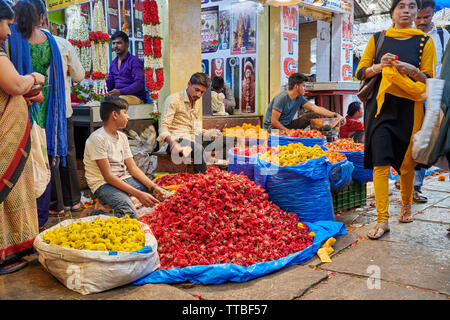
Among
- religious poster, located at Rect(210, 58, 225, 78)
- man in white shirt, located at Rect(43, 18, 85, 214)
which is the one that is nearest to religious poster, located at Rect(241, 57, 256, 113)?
religious poster, located at Rect(210, 58, 225, 78)

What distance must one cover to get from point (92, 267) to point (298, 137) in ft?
11.1

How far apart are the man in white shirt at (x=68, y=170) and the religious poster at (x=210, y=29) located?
5056 mm

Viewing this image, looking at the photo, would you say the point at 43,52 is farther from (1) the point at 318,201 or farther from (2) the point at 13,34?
(1) the point at 318,201

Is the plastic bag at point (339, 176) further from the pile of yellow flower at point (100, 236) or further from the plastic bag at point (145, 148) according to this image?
the plastic bag at point (145, 148)

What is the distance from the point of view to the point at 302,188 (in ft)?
12.4

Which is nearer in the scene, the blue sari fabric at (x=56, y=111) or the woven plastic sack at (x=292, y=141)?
the blue sari fabric at (x=56, y=111)

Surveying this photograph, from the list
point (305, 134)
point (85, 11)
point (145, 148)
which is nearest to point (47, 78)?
point (145, 148)

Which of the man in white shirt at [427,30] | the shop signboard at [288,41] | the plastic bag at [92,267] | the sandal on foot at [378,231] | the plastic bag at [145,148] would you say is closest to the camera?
the plastic bag at [92,267]

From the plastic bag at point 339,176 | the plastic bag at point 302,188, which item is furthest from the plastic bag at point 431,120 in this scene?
the plastic bag at point 339,176

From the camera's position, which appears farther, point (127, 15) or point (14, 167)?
point (127, 15)

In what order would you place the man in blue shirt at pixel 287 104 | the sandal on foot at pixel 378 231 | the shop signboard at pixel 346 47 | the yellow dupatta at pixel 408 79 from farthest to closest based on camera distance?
1. the shop signboard at pixel 346 47
2. the man in blue shirt at pixel 287 104
3. the sandal on foot at pixel 378 231
4. the yellow dupatta at pixel 408 79

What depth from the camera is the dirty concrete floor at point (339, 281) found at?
8.25ft

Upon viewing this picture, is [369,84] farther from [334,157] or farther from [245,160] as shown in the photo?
[245,160]

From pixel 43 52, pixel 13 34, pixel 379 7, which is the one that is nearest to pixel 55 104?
pixel 43 52
